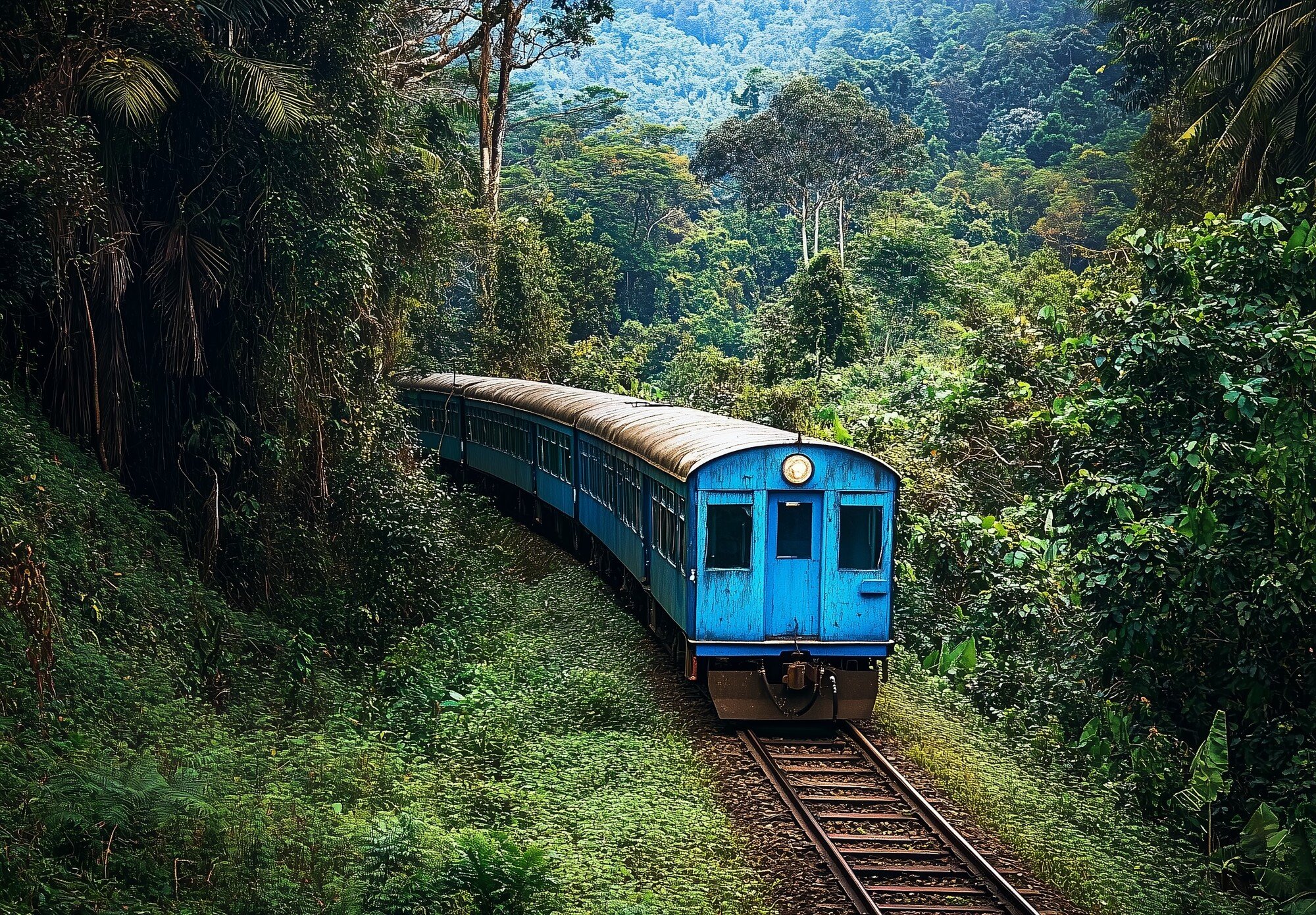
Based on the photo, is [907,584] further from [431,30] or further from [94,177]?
[431,30]

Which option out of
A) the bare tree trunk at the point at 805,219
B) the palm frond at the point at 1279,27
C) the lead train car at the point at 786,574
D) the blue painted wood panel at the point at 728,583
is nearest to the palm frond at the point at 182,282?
the lead train car at the point at 786,574

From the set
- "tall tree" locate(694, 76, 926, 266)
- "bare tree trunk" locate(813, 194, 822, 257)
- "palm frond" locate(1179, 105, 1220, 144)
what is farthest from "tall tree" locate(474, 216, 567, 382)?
"bare tree trunk" locate(813, 194, 822, 257)

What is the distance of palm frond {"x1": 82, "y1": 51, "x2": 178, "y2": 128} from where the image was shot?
1031 cm

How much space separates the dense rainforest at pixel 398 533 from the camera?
24.5 feet

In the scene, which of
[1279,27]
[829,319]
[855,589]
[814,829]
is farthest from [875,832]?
[829,319]

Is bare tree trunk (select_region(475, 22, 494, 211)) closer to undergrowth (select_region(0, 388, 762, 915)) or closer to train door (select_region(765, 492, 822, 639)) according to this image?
undergrowth (select_region(0, 388, 762, 915))

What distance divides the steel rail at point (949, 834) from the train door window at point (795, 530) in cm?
162

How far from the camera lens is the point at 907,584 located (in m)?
15.1

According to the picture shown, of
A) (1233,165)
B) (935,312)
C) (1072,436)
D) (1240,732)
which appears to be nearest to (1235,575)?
(1240,732)

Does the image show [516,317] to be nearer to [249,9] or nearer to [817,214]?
[249,9]

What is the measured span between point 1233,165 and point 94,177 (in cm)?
1556

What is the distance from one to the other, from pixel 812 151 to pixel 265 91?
3792 cm

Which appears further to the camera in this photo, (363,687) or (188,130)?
(188,130)

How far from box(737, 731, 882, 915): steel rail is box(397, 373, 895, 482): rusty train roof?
235cm
